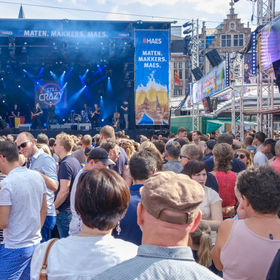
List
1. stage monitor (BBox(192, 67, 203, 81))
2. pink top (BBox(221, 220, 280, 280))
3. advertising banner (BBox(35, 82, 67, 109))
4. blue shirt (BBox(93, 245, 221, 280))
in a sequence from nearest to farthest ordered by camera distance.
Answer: blue shirt (BBox(93, 245, 221, 280)) → pink top (BBox(221, 220, 280, 280)) → stage monitor (BBox(192, 67, 203, 81)) → advertising banner (BBox(35, 82, 67, 109))

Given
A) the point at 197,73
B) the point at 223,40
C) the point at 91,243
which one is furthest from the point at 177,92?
the point at 91,243

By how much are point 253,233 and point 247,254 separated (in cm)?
12

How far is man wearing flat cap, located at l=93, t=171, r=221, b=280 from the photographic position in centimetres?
114

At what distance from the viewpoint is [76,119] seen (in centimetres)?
1962

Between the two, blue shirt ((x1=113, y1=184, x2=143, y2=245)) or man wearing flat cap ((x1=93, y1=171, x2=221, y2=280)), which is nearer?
man wearing flat cap ((x1=93, y1=171, x2=221, y2=280))

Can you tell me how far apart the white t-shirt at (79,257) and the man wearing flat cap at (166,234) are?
1.57ft

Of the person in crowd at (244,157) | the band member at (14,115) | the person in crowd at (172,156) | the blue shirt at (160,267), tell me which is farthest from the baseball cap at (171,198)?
the band member at (14,115)

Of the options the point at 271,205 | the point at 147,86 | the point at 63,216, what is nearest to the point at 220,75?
the point at 147,86

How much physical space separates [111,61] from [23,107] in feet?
18.7

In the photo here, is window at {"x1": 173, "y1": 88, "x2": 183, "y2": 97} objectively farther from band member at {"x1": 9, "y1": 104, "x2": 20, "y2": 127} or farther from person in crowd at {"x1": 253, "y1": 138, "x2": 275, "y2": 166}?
person in crowd at {"x1": 253, "y1": 138, "x2": 275, "y2": 166}

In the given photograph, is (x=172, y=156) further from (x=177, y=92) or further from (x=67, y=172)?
(x=177, y=92)

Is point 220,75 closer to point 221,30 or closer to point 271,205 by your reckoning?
point 271,205

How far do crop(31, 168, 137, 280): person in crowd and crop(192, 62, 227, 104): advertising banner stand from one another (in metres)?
10.4

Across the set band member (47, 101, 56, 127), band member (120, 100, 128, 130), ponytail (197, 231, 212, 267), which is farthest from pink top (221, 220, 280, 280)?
band member (47, 101, 56, 127)
